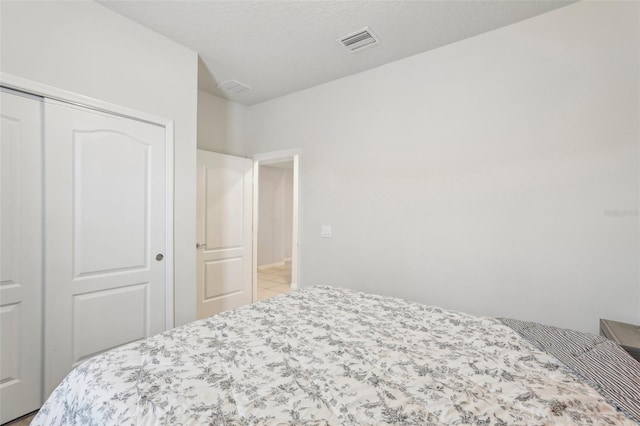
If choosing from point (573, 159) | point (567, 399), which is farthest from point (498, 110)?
point (567, 399)

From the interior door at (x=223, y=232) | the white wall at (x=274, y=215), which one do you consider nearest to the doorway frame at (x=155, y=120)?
the interior door at (x=223, y=232)

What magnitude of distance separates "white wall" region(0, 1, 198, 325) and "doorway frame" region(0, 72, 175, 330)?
39 millimetres

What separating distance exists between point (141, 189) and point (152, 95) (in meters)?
0.76

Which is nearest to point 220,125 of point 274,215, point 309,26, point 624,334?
point 309,26

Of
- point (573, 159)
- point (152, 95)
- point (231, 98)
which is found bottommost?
point (573, 159)

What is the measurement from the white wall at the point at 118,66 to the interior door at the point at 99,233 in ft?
0.49

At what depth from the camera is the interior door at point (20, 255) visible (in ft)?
5.53

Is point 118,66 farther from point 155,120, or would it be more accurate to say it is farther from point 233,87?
point 233,87

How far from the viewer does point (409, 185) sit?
8.76 ft

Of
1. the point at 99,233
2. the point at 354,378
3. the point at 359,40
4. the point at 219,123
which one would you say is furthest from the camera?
the point at 219,123

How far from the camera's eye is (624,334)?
1.65m

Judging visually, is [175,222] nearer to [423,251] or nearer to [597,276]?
[423,251]

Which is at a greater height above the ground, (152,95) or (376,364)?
(152,95)

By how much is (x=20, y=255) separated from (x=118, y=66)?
1.43 meters
